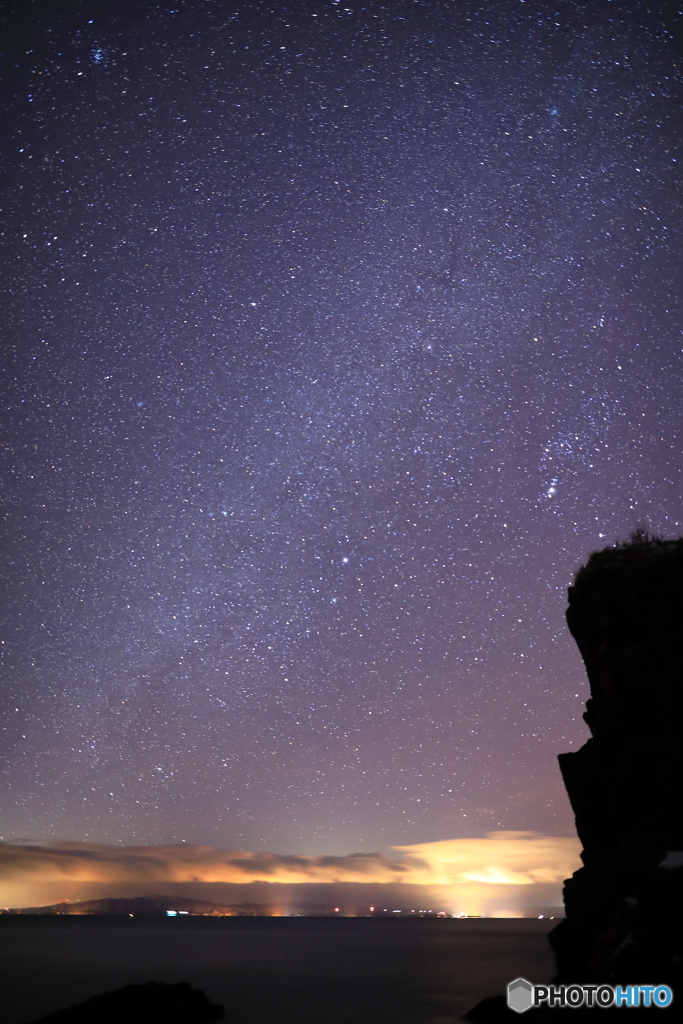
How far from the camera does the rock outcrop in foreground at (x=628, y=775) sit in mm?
13625

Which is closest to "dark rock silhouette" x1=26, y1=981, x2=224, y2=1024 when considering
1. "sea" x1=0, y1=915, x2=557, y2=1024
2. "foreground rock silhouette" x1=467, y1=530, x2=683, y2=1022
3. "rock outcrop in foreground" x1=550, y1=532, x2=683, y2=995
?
"sea" x1=0, y1=915, x2=557, y2=1024

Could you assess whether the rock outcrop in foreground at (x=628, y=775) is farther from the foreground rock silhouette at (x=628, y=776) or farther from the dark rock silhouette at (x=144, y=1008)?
the dark rock silhouette at (x=144, y=1008)

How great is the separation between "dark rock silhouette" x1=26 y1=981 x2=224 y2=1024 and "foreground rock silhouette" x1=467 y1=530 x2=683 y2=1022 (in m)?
26.2

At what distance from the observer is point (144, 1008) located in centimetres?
3503

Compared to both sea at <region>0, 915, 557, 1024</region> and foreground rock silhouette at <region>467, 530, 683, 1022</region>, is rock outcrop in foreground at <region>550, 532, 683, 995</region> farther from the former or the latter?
sea at <region>0, 915, 557, 1024</region>

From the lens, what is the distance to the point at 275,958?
93250 mm

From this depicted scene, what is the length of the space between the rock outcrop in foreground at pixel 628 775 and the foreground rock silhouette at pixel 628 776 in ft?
0.08

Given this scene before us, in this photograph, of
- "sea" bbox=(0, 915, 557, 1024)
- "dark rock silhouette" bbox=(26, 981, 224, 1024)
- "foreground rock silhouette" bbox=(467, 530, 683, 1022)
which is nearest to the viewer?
"foreground rock silhouette" bbox=(467, 530, 683, 1022)

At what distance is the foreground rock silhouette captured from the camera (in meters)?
13.6

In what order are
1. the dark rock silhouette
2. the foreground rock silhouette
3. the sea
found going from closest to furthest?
the foreground rock silhouette < the dark rock silhouette < the sea

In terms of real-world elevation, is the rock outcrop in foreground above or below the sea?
above

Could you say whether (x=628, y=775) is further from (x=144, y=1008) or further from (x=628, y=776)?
(x=144, y=1008)

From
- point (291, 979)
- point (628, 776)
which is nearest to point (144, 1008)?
point (628, 776)

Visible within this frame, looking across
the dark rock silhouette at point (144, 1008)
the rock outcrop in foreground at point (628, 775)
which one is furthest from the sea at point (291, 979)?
the rock outcrop in foreground at point (628, 775)
